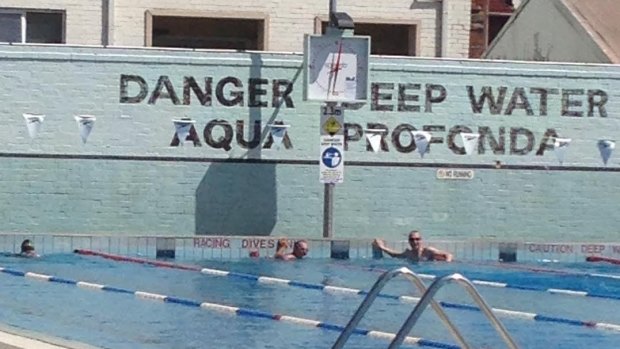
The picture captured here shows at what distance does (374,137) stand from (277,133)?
151 cm

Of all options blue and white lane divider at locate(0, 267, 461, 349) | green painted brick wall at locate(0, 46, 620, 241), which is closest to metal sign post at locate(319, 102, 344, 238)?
green painted brick wall at locate(0, 46, 620, 241)

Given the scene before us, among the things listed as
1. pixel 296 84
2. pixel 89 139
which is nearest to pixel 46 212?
pixel 89 139

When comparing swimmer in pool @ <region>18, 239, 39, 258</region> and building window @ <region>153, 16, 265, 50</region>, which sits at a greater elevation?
building window @ <region>153, 16, 265, 50</region>

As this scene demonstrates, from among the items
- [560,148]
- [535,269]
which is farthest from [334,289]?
[560,148]

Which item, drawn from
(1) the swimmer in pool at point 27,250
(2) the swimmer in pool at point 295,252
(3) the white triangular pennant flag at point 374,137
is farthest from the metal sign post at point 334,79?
(1) the swimmer in pool at point 27,250

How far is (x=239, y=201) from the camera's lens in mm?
24062

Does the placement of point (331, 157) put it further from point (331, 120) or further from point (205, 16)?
point (205, 16)

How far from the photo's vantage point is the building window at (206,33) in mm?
28639

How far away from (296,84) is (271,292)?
20.8ft

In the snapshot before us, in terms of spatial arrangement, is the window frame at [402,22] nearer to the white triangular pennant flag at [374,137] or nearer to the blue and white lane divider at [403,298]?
the white triangular pennant flag at [374,137]

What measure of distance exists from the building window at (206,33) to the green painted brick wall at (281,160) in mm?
4418

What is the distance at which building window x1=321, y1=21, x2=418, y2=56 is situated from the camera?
28.4 metres

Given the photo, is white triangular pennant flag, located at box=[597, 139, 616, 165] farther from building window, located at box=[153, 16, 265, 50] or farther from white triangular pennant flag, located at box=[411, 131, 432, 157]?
building window, located at box=[153, 16, 265, 50]

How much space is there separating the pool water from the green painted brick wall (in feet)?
4.63
